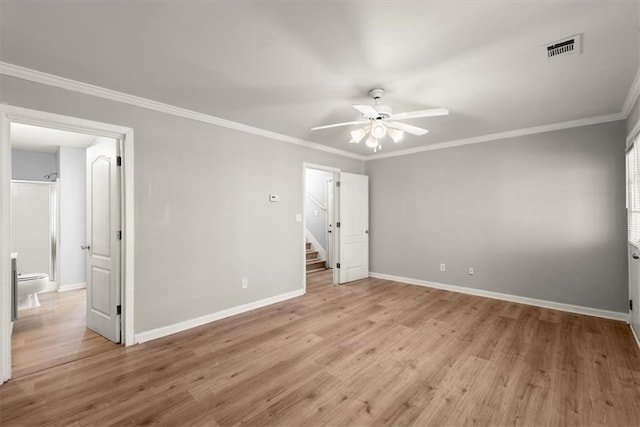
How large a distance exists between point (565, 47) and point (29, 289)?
6.60m

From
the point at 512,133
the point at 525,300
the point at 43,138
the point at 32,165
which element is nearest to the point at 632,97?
the point at 512,133

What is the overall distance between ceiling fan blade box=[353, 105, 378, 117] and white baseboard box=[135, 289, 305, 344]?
2.97 meters

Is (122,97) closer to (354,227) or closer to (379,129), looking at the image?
(379,129)

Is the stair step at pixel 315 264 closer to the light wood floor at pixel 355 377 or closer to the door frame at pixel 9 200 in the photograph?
the light wood floor at pixel 355 377

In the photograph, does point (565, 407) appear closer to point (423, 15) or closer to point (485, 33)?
point (485, 33)

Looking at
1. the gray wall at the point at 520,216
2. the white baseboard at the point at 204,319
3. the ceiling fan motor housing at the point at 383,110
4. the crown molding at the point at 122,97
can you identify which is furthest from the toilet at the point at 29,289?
the gray wall at the point at 520,216

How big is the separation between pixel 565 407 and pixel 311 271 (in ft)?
16.3

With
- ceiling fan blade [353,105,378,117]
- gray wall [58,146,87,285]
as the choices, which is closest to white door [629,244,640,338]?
ceiling fan blade [353,105,378,117]

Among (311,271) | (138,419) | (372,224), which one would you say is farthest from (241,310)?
(372,224)

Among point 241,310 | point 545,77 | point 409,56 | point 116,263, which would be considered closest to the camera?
point 409,56

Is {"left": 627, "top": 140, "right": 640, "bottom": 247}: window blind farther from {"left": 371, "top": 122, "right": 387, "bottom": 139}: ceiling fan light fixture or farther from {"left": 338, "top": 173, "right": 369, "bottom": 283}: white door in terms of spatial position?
{"left": 338, "top": 173, "right": 369, "bottom": 283}: white door

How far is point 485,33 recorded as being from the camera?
6.24ft

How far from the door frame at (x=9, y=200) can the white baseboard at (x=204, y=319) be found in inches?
5.9

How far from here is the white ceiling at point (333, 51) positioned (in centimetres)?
171
